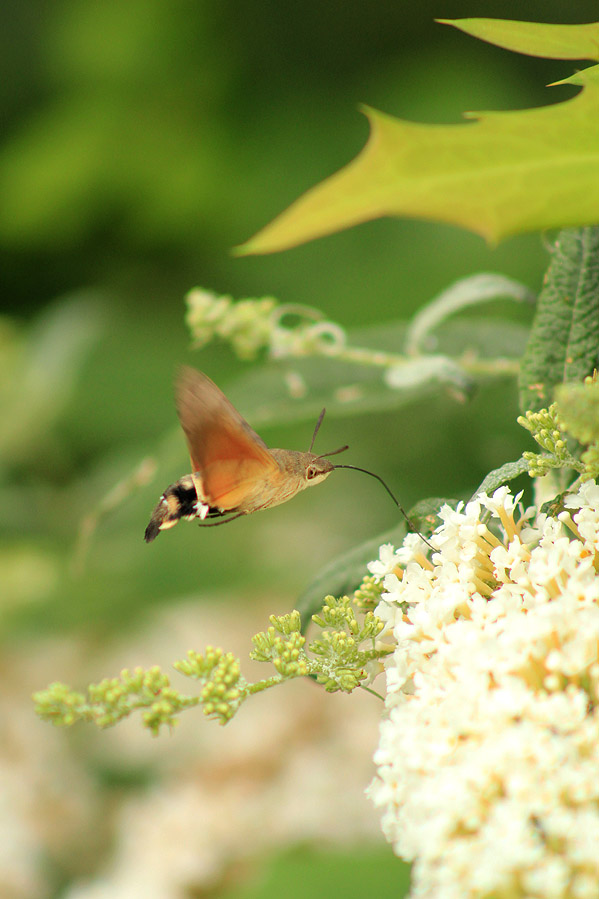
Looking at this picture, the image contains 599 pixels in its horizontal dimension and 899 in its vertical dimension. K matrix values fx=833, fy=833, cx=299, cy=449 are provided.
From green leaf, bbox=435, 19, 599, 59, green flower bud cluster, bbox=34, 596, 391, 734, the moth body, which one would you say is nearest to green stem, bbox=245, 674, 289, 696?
green flower bud cluster, bbox=34, 596, 391, 734

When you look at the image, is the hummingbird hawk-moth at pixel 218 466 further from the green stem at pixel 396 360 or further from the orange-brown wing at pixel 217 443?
the green stem at pixel 396 360

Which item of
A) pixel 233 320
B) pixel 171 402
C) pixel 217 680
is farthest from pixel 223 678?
pixel 171 402

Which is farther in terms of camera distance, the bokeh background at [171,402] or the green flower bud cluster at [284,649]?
the bokeh background at [171,402]

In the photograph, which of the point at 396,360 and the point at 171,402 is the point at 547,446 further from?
the point at 171,402

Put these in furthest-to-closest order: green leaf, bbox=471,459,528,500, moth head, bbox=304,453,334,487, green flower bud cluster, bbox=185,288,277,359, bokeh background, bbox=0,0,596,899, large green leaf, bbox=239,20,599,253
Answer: bokeh background, bbox=0,0,596,899, green flower bud cluster, bbox=185,288,277,359, moth head, bbox=304,453,334,487, green leaf, bbox=471,459,528,500, large green leaf, bbox=239,20,599,253

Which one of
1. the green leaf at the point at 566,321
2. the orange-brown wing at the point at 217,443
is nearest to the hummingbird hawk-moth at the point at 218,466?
the orange-brown wing at the point at 217,443

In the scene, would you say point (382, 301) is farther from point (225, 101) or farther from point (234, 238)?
point (225, 101)

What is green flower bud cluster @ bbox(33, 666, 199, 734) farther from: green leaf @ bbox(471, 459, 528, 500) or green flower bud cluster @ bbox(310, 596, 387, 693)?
green leaf @ bbox(471, 459, 528, 500)
